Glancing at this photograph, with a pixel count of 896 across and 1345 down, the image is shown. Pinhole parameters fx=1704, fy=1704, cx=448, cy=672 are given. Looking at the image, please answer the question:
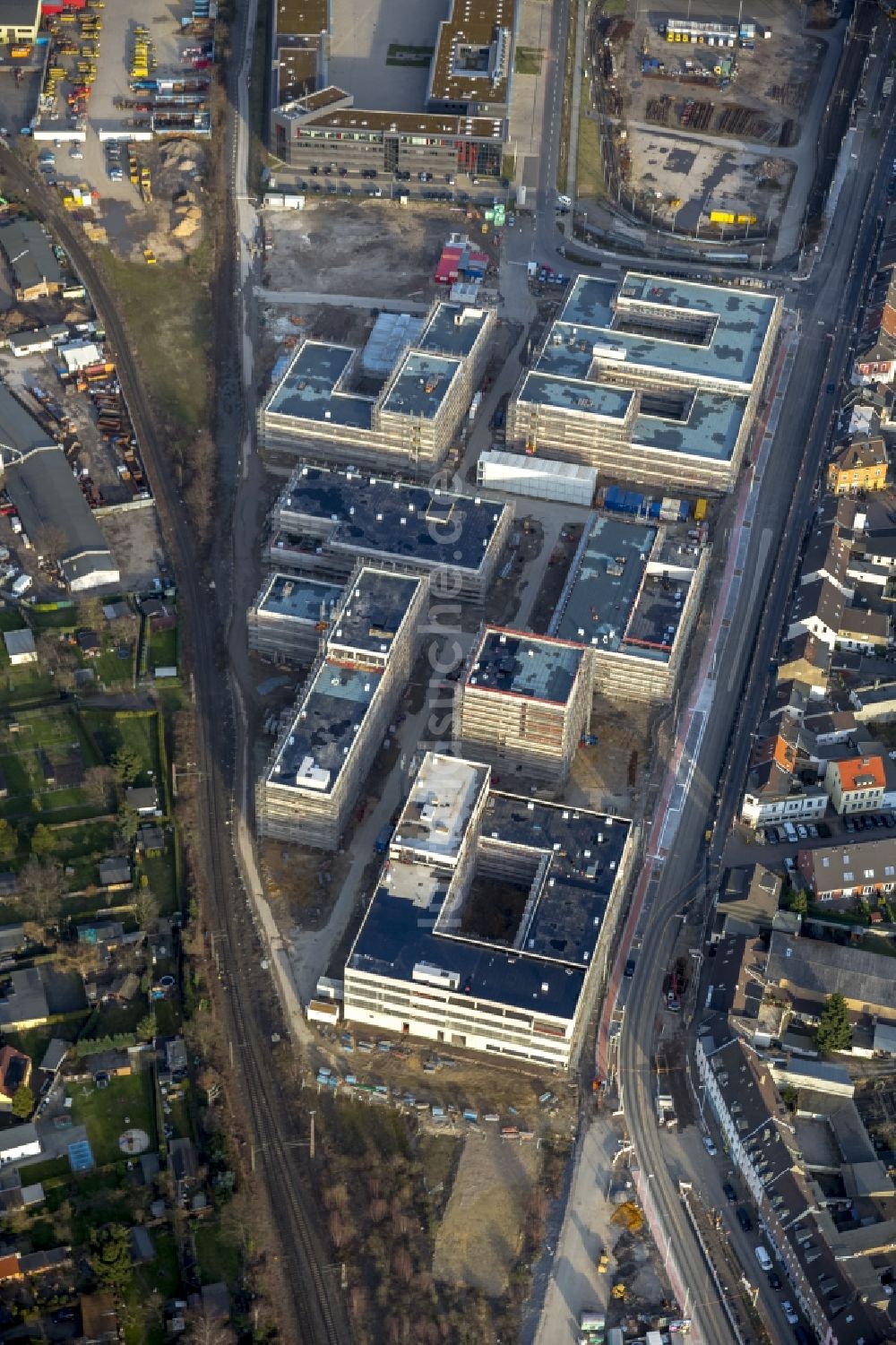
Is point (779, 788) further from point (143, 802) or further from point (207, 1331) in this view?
point (207, 1331)

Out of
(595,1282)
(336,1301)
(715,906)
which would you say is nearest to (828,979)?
(715,906)

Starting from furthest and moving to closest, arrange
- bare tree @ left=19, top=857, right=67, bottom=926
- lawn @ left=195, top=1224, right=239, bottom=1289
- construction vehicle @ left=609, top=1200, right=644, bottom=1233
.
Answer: bare tree @ left=19, top=857, right=67, bottom=926, construction vehicle @ left=609, top=1200, right=644, bottom=1233, lawn @ left=195, top=1224, right=239, bottom=1289

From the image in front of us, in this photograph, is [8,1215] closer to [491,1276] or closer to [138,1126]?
[138,1126]

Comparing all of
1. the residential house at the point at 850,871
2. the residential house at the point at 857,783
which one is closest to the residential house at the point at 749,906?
the residential house at the point at 850,871

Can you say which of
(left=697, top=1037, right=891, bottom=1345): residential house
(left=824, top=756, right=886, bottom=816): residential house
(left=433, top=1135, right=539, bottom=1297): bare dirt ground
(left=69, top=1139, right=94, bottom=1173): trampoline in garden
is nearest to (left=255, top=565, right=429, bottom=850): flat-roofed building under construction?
(left=433, top=1135, right=539, bottom=1297): bare dirt ground

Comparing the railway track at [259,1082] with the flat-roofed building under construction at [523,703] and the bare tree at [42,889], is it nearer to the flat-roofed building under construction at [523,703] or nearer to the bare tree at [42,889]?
the bare tree at [42,889]

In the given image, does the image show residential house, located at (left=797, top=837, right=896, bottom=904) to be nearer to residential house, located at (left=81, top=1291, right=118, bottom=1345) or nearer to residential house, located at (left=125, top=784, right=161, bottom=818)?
residential house, located at (left=125, top=784, right=161, bottom=818)
